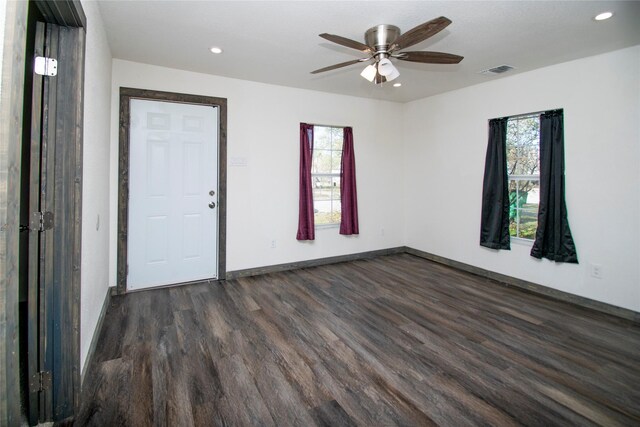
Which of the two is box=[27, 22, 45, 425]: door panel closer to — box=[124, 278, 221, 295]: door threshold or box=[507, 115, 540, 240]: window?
box=[124, 278, 221, 295]: door threshold

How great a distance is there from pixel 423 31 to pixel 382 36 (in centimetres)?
56

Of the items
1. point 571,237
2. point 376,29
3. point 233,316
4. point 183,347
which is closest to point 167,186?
point 233,316

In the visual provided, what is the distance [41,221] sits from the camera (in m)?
1.54

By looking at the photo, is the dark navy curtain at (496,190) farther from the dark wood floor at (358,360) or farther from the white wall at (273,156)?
the white wall at (273,156)

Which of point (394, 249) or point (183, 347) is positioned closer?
point (183, 347)

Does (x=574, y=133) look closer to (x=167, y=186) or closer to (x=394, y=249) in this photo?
(x=394, y=249)

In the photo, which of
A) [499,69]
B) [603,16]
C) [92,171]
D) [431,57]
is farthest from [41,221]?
[499,69]

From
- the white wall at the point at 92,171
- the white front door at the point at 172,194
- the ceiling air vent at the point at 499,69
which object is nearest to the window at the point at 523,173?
the ceiling air vent at the point at 499,69

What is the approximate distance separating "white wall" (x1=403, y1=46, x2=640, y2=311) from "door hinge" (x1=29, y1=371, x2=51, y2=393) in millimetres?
4363

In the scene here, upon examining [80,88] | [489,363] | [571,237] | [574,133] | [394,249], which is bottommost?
[489,363]

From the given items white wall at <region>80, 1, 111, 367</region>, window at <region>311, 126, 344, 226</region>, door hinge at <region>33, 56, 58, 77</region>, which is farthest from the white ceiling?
window at <region>311, 126, 344, 226</region>

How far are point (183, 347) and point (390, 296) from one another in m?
2.09

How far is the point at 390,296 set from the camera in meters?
3.47

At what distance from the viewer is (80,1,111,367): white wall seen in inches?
75.5
